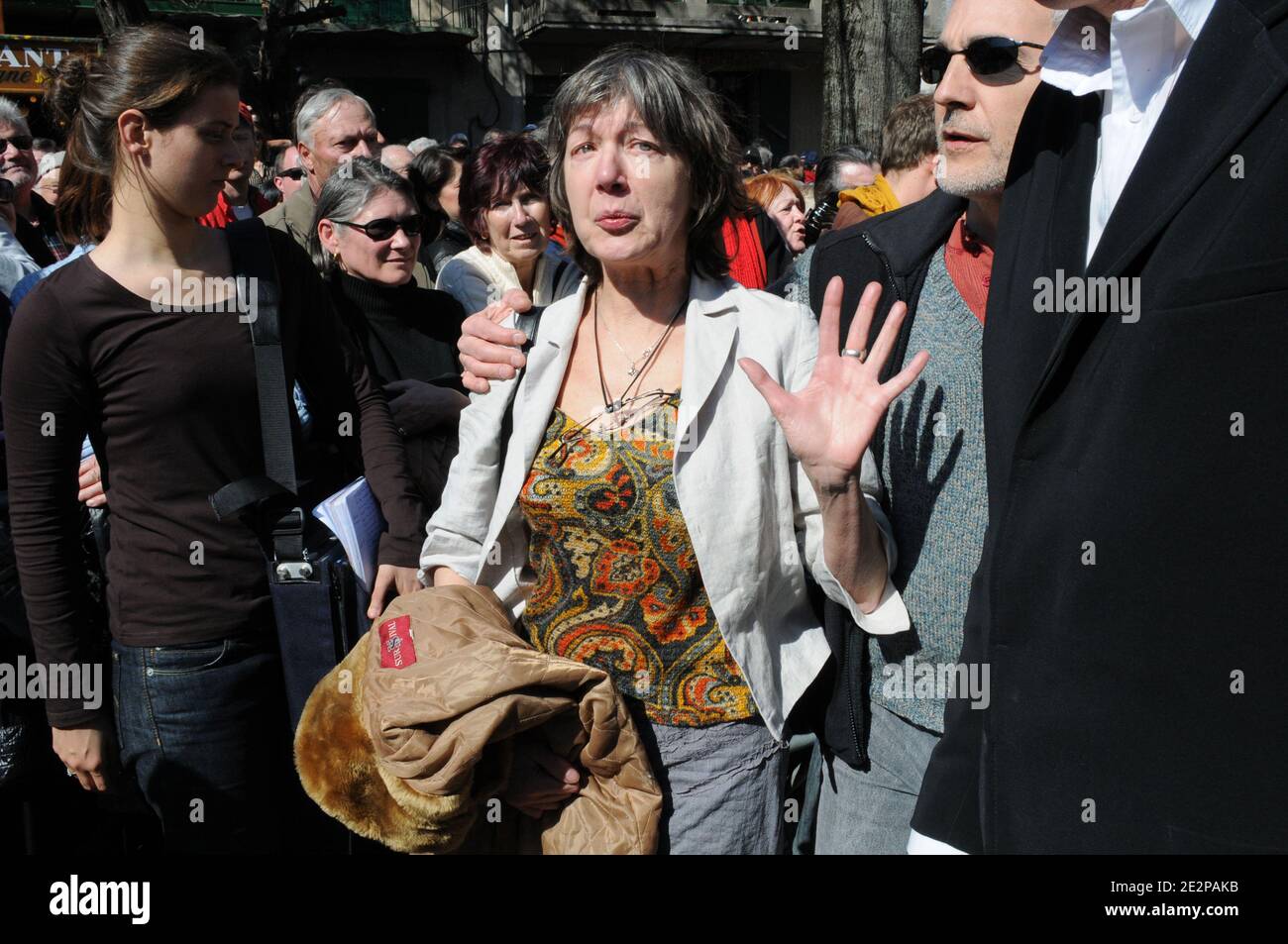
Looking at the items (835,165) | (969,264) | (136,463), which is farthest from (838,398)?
(835,165)

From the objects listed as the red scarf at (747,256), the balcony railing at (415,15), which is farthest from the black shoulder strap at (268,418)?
the balcony railing at (415,15)

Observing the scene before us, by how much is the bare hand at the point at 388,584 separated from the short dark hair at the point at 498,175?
92.2 inches

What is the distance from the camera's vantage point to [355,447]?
2.99 meters

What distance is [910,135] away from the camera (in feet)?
13.8

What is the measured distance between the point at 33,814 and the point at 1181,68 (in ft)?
11.2

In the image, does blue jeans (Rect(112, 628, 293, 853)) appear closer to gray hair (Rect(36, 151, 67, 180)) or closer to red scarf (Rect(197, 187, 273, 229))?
red scarf (Rect(197, 187, 273, 229))

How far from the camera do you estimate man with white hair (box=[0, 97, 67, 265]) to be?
6414 mm

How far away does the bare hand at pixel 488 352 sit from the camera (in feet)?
7.50

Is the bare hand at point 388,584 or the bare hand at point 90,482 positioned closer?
the bare hand at point 388,584

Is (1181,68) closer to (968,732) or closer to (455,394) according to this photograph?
(968,732)

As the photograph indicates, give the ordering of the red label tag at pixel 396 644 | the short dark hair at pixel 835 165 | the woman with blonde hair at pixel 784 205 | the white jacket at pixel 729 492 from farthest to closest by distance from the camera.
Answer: the woman with blonde hair at pixel 784 205
the short dark hair at pixel 835 165
the white jacket at pixel 729 492
the red label tag at pixel 396 644

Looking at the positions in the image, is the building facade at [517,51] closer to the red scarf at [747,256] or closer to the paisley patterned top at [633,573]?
the red scarf at [747,256]

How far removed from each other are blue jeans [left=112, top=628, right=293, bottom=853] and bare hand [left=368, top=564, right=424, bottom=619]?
1.01 feet

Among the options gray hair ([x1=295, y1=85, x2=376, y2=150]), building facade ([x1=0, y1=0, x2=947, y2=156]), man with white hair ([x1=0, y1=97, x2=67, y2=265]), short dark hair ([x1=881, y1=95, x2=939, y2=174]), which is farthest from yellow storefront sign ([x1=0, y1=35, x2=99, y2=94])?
short dark hair ([x1=881, y1=95, x2=939, y2=174])
